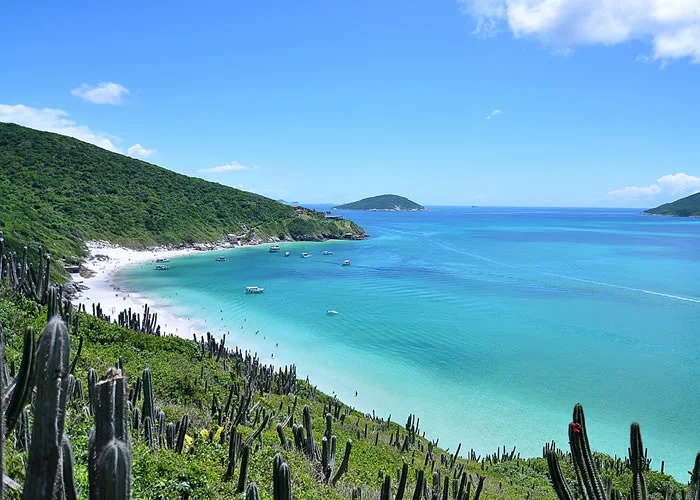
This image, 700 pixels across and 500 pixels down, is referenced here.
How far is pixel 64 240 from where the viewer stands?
174 ft

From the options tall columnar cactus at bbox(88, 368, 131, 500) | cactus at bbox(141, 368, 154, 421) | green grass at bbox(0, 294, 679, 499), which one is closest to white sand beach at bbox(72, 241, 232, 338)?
green grass at bbox(0, 294, 679, 499)

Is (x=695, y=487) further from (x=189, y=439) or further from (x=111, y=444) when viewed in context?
(x=189, y=439)

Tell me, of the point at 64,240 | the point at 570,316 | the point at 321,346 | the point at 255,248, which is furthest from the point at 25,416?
the point at 255,248

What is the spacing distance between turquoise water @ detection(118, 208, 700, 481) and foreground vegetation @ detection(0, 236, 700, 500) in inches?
235

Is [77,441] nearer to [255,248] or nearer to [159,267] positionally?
[159,267]

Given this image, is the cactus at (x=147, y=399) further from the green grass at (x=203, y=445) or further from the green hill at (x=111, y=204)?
the green hill at (x=111, y=204)

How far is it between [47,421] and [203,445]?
717cm

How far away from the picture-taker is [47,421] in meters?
2.49

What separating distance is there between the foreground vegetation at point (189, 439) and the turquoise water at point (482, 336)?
5959 mm

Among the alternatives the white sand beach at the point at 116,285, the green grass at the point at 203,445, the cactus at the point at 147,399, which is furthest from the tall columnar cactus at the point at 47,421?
the white sand beach at the point at 116,285

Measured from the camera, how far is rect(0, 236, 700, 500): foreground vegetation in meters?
2.60

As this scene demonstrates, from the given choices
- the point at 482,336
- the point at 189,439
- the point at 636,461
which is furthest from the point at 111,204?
the point at 636,461

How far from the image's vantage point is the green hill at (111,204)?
56.3 meters

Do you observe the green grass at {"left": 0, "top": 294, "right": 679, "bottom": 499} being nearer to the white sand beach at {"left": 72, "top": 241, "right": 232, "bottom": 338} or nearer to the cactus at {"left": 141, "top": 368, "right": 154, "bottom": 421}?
the cactus at {"left": 141, "top": 368, "right": 154, "bottom": 421}
